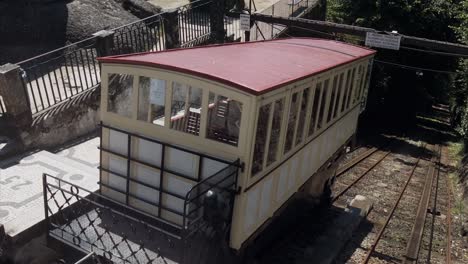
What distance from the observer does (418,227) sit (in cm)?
1192

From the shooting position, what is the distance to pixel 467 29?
17609 millimetres

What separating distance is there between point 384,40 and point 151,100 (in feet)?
31.6

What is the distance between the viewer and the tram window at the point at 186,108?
5.81 meters

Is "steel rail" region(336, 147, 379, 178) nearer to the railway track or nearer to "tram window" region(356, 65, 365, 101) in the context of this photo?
the railway track

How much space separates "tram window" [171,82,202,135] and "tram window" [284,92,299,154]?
146 centimetres

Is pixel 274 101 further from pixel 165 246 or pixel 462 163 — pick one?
pixel 462 163

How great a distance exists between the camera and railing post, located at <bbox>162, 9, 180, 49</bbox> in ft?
47.4

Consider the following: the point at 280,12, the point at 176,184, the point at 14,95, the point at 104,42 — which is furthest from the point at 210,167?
the point at 280,12

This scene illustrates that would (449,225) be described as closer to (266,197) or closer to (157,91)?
(266,197)

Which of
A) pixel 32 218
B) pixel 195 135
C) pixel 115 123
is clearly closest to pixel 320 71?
pixel 195 135

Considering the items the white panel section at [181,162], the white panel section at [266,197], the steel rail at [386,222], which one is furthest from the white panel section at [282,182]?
the steel rail at [386,222]

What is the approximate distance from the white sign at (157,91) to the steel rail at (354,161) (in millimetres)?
10454

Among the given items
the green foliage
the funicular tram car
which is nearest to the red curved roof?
the funicular tram car

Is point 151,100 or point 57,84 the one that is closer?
point 151,100
